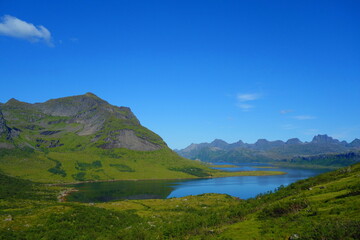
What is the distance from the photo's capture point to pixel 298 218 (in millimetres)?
46781

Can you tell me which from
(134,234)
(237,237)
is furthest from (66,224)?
(237,237)

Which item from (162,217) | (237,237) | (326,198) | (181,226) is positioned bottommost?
(162,217)

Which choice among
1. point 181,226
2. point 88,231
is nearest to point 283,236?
point 181,226

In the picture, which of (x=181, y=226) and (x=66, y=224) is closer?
(x=181, y=226)

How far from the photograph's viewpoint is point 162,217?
119812 mm

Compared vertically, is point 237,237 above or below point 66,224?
above

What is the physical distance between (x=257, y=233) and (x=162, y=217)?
8219 cm

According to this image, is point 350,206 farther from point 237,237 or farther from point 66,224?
point 66,224

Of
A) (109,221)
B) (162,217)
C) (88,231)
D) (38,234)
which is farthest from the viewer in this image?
(162,217)

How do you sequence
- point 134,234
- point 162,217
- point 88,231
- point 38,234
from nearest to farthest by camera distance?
point 134,234 → point 38,234 → point 88,231 → point 162,217

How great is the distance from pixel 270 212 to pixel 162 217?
73.6 metres

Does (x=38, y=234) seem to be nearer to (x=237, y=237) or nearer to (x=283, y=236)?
(x=237, y=237)

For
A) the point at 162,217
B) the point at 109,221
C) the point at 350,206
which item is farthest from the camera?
the point at 162,217

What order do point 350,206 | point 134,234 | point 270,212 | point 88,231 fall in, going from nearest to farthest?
point 350,206 < point 270,212 < point 134,234 < point 88,231
